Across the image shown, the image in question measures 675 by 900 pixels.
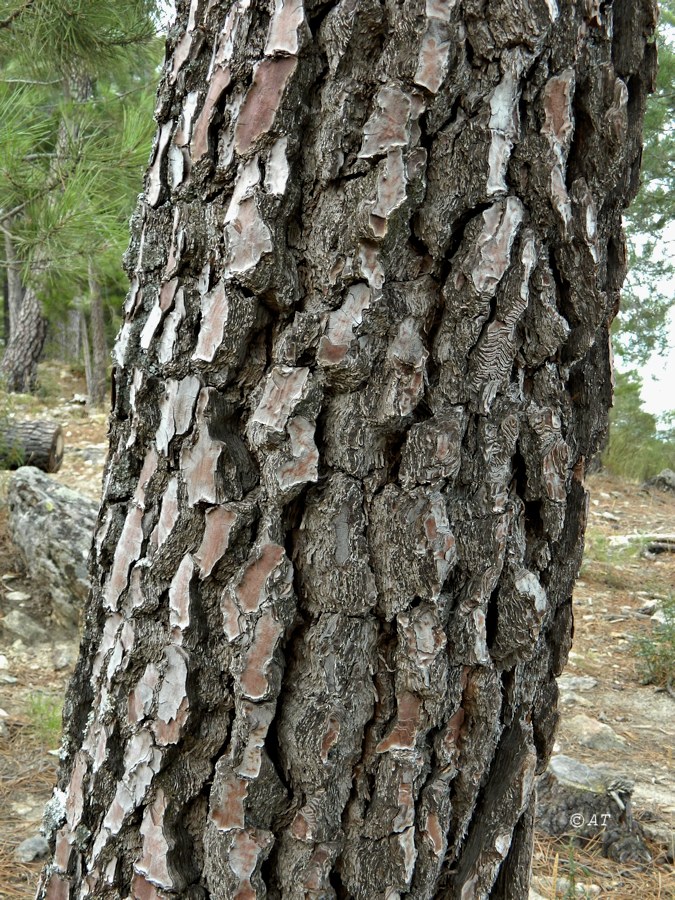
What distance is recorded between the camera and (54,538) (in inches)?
140

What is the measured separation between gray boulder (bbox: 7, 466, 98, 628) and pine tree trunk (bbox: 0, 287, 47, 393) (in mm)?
7107

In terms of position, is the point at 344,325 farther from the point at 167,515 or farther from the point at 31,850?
the point at 31,850

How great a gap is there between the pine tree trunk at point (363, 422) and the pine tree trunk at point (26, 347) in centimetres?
1021

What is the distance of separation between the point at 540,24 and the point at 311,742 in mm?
900

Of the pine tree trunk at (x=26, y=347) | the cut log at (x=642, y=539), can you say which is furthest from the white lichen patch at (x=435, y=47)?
the pine tree trunk at (x=26, y=347)

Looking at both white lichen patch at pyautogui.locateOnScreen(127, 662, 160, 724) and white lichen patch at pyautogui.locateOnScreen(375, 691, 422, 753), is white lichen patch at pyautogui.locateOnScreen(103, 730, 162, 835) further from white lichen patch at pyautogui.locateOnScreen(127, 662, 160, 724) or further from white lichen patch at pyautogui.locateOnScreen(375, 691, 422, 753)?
white lichen patch at pyautogui.locateOnScreen(375, 691, 422, 753)

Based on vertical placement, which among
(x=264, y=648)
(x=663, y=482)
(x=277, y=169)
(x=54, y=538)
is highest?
(x=277, y=169)

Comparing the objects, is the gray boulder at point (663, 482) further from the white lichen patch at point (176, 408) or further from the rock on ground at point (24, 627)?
the white lichen patch at point (176, 408)

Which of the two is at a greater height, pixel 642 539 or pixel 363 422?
pixel 363 422

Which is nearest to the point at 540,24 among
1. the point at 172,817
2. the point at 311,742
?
the point at 311,742

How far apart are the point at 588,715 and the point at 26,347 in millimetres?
9506

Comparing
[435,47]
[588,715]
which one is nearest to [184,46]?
[435,47]

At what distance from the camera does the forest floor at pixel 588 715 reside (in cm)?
190

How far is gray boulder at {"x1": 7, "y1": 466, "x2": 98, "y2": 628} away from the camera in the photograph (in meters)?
3.39
